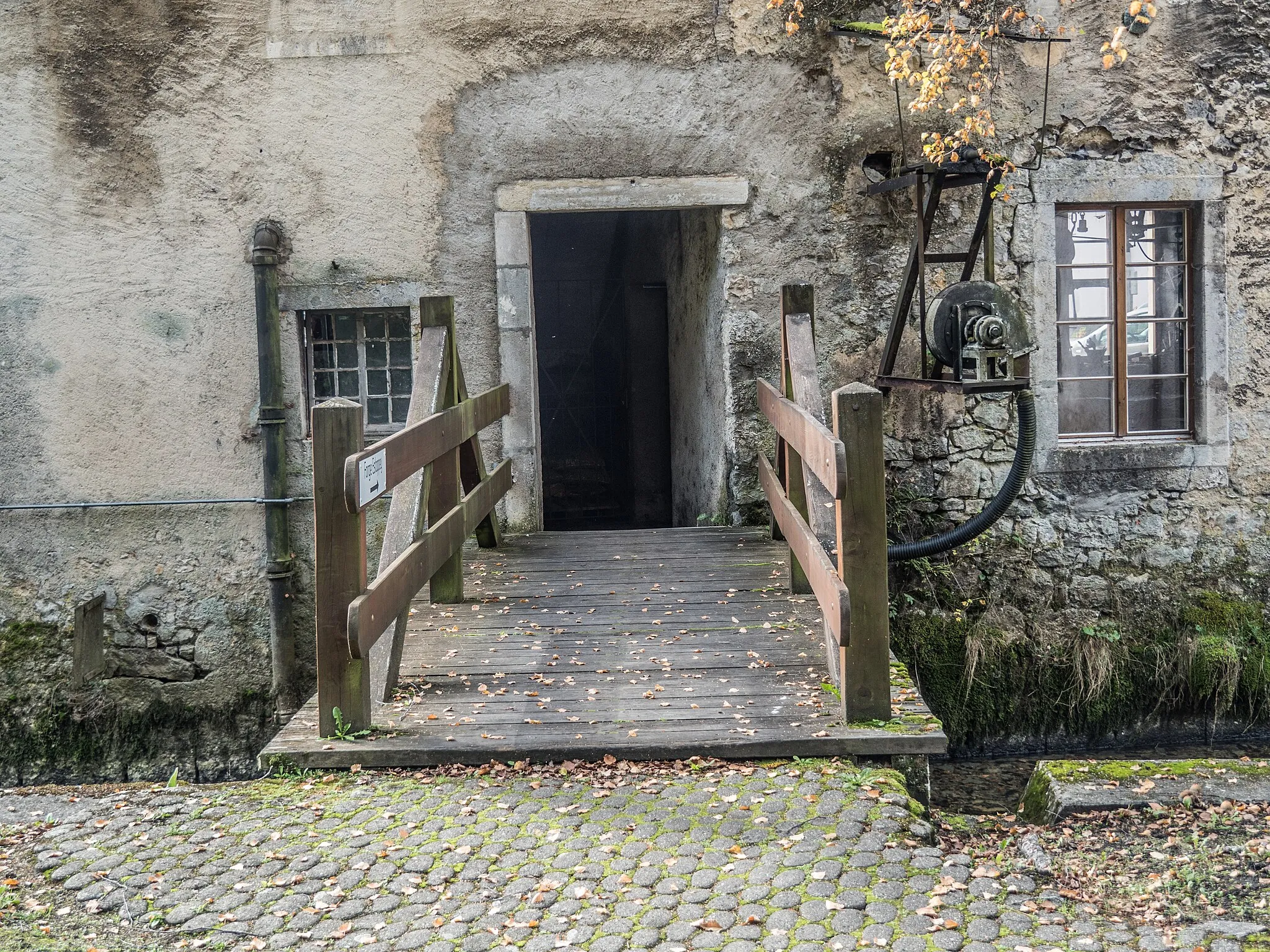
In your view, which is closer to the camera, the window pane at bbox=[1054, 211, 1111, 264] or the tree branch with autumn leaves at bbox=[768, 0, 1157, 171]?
the tree branch with autumn leaves at bbox=[768, 0, 1157, 171]

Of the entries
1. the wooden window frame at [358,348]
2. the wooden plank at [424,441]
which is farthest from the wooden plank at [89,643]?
the wooden plank at [424,441]

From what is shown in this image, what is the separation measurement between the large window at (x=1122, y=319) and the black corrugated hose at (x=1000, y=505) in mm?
606

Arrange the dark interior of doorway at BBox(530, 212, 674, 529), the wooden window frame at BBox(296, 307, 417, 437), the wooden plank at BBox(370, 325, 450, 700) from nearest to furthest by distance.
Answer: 1. the wooden plank at BBox(370, 325, 450, 700)
2. the wooden window frame at BBox(296, 307, 417, 437)
3. the dark interior of doorway at BBox(530, 212, 674, 529)

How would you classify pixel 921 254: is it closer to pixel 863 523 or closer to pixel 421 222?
pixel 421 222

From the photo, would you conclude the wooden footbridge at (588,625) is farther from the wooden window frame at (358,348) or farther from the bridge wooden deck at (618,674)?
the wooden window frame at (358,348)

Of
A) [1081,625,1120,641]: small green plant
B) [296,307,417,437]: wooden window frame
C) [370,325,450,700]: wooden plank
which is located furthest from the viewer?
[296,307,417,437]: wooden window frame

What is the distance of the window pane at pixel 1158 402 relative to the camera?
688 cm

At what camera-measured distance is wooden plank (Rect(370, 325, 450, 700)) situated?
13.5ft

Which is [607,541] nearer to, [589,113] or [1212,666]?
[589,113]

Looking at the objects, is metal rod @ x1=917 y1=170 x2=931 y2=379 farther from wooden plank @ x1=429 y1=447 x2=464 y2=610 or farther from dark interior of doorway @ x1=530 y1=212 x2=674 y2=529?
dark interior of doorway @ x1=530 y1=212 x2=674 y2=529

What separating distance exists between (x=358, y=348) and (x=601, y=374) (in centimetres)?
A: 454

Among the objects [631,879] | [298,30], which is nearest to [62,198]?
[298,30]

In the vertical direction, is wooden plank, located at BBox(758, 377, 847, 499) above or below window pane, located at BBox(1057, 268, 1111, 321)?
below

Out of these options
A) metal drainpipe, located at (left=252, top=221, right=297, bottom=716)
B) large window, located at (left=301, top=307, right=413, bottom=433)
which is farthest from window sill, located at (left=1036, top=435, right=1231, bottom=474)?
metal drainpipe, located at (left=252, top=221, right=297, bottom=716)
